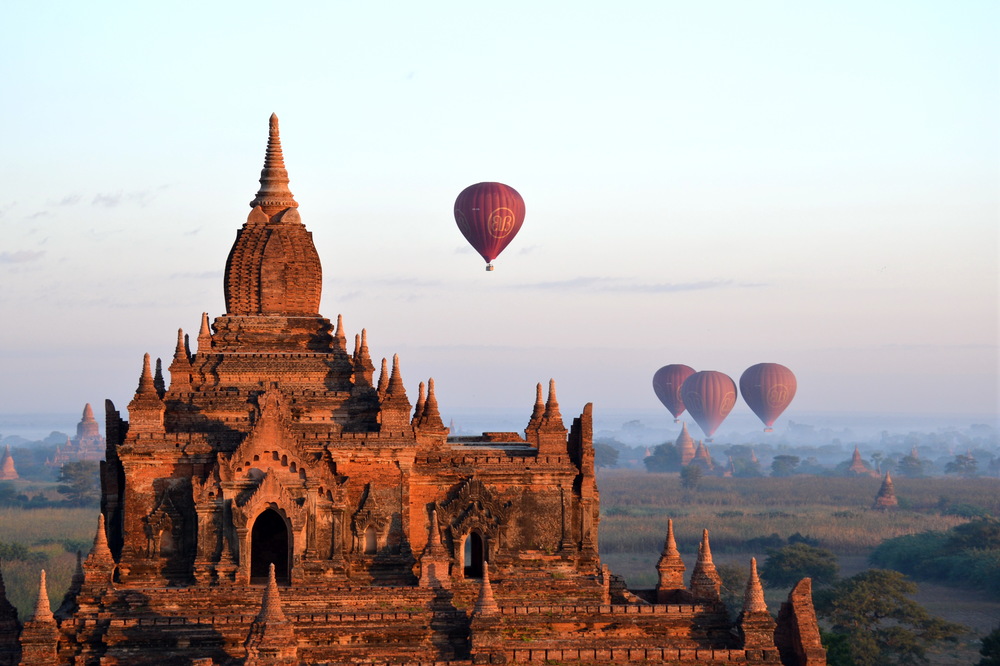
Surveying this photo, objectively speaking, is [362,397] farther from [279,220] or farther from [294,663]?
[294,663]

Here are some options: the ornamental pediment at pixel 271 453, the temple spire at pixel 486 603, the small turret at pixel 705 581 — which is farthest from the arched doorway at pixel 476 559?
Result: the temple spire at pixel 486 603

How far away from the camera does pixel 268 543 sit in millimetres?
56938

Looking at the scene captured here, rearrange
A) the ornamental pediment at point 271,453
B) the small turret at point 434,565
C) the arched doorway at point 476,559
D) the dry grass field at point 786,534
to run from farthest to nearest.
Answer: the dry grass field at point 786,534 → the arched doorway at point 476,559 → the ornamental pediment at point 271,453 → the small turret at point 434,565

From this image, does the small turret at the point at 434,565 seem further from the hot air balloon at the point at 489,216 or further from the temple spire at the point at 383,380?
the hot air balloon at the point at 489,216

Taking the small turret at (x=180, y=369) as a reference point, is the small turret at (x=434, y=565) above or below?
below

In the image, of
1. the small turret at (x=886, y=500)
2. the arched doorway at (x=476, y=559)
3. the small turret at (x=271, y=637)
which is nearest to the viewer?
the small turret at (x=271, y=637)

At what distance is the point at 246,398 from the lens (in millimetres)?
55500

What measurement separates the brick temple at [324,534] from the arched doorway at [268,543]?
0.24 ft

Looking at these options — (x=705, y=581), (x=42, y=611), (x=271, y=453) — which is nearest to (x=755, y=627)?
(x=705, y=581)

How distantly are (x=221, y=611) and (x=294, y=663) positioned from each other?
4234mm

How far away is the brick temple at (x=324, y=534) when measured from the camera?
1911 inches

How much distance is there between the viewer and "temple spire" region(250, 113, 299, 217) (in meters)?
60.4

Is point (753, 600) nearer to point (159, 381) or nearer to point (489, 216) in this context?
point (159, 381)

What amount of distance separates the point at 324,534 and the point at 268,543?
434 centimetres
